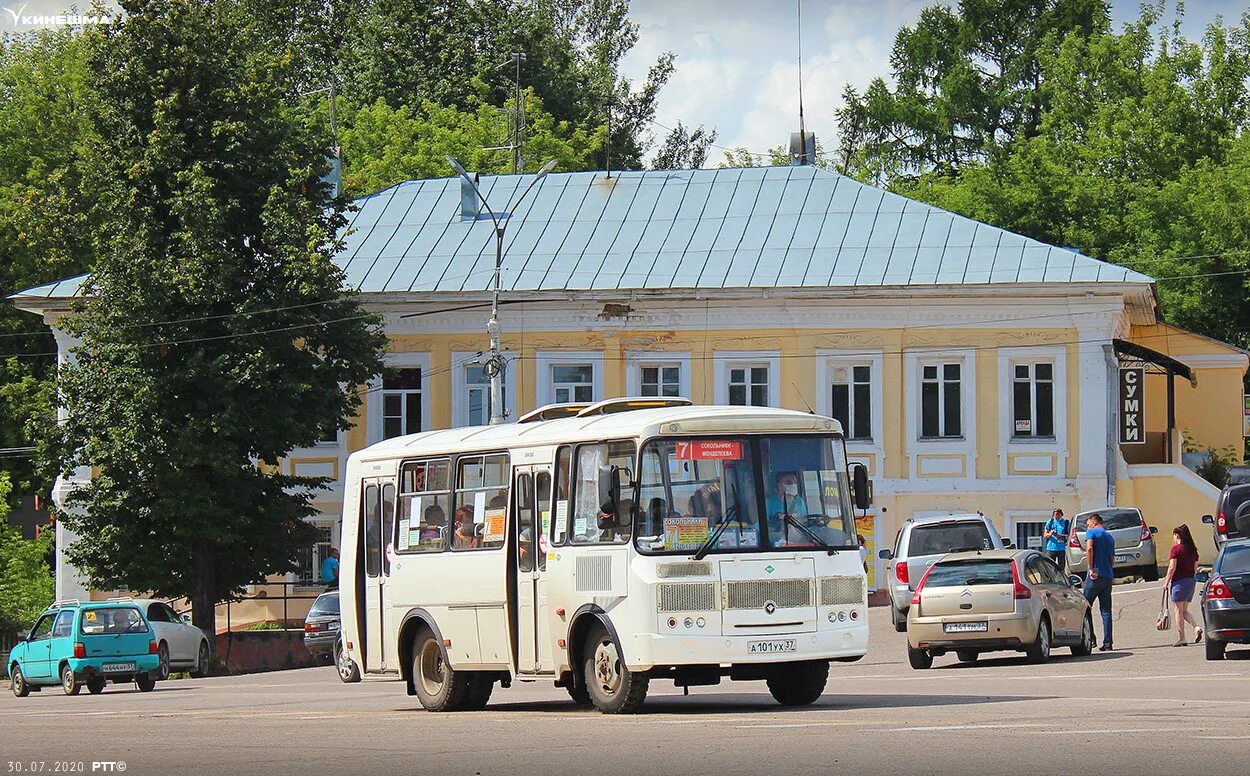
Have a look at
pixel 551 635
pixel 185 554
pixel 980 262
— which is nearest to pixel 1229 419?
pixel 980 262

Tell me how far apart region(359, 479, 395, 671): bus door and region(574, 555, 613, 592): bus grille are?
133 inches

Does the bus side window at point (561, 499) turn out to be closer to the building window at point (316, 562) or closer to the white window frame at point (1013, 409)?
the building window at point (316, 562)

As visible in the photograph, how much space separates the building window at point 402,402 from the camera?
158 feet

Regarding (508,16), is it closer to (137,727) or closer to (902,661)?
(902,661)

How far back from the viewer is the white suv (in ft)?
101

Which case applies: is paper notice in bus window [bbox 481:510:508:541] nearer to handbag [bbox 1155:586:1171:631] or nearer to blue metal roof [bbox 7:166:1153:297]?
handbag [bbox 1155:586:1171:631]

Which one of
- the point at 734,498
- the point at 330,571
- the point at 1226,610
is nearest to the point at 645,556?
the point at 734,498

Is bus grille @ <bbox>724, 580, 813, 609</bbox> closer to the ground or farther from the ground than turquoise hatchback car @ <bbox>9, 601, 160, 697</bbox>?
farther from the ground

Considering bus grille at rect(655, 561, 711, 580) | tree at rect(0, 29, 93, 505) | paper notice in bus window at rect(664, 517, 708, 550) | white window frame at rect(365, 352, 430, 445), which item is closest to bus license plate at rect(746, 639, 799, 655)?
bus grille at rect(655, 561, 711, 580)

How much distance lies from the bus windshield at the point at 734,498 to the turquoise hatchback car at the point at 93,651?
52.6 feet

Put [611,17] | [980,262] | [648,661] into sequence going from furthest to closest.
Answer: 1. [611,17]
2. [980,262]
3. [648,661]

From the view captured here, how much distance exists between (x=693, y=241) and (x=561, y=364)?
4.48m

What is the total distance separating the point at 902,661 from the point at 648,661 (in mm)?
11245

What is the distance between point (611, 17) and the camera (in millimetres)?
82188
